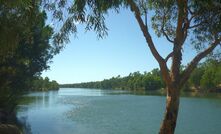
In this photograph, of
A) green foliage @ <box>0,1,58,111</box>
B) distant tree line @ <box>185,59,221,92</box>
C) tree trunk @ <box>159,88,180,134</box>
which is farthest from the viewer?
distant tree line @ <box>185,59,221,92</box>

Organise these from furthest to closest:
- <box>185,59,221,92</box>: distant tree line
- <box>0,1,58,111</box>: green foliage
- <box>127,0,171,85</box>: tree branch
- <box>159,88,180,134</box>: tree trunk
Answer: <box>185,59,221,92</box>: distant tree line
<box>0,1,58,111</box>: green foliage
<box>127,0,171,85</box>: tree branch
<box>159,88,180,134</box>: tree trunk

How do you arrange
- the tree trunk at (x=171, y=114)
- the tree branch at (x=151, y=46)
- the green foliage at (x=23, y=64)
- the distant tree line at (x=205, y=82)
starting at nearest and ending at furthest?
1. the tree trunk at (x=171, y=114)
2. the tree branch at (x=151, y=46)
3. the green foliage at (x=23, y=64)
4. the distant tree line at (x=205, y=82)

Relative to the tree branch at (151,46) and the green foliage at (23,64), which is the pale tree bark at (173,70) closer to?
the tree branch at (151,46)

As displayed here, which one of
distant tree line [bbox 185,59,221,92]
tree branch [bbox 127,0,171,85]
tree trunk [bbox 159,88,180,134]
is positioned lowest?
tree trunk [bbox 159,88,180,134]

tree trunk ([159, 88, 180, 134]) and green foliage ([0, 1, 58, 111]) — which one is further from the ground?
green foliage ([0, 1, 58, 111])

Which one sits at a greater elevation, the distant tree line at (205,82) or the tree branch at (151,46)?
the distant tree line at (205,82)

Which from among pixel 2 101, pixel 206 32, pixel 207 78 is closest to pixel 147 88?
pixel 207 78

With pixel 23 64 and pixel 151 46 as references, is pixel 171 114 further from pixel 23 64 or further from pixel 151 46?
pixel 23 64

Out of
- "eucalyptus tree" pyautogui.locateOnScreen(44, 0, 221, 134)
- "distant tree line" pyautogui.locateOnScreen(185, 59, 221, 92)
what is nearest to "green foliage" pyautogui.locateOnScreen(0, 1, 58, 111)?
"eucalyptus tree" pyautogui.locateOnScreen(44, 0, 221, 134)

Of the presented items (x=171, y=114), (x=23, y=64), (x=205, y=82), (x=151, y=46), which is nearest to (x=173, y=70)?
(x=151, y=46)

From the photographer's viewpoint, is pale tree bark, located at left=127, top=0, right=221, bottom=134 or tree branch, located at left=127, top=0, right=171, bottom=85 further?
tree branch, located at left=127, top=0, right=171, bottom=85

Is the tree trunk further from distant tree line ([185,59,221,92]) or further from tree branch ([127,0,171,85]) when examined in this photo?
distant tree line ([185,59,221,92])

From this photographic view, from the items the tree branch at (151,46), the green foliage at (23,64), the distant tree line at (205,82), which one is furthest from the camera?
the distant tree line at (205,82)

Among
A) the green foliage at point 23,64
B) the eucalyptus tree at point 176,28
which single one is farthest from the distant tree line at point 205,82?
the eucalyptus tree at point 176,28
